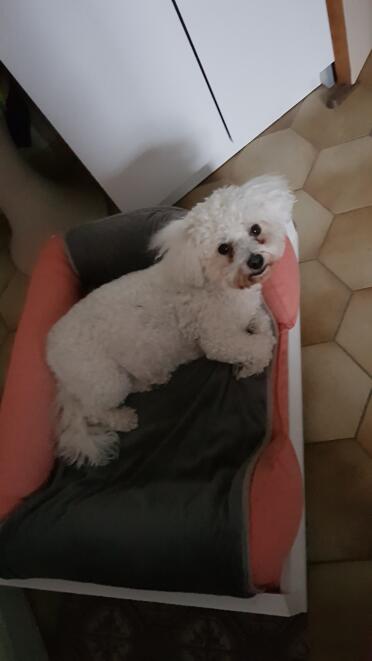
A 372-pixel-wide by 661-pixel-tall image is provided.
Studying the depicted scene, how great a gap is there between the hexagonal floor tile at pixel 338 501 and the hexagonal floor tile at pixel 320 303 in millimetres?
336

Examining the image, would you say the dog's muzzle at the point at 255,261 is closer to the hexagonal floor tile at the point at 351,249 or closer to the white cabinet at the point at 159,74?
the hexagonal floor tile at the point at 351,249

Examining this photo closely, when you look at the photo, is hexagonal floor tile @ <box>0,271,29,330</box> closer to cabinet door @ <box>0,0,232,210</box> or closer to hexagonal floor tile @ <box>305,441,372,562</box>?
cabinet door @ <box>0,0,232,210</box>

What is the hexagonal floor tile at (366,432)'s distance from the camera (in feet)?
4.29

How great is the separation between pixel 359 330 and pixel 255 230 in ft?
1.57

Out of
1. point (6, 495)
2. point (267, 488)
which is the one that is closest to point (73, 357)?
point (6, 495)

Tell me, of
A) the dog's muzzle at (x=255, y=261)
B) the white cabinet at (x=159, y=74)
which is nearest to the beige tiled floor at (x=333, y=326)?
the white cabinet at (x=159, y=74)

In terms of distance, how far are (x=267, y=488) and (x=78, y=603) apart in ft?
2.12

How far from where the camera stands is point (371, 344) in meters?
1.43

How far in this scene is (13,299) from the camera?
6.92ft

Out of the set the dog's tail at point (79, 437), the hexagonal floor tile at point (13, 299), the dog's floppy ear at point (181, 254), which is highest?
the dog's floppy ear at point (181, 254)

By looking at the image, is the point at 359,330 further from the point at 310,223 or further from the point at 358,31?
the point at 358,31

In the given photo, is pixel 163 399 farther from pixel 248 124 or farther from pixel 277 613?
pixel 248 124

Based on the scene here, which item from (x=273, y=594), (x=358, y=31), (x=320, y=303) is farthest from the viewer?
(x=358, y=31)

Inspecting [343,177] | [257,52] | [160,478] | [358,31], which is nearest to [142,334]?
[160,478]
